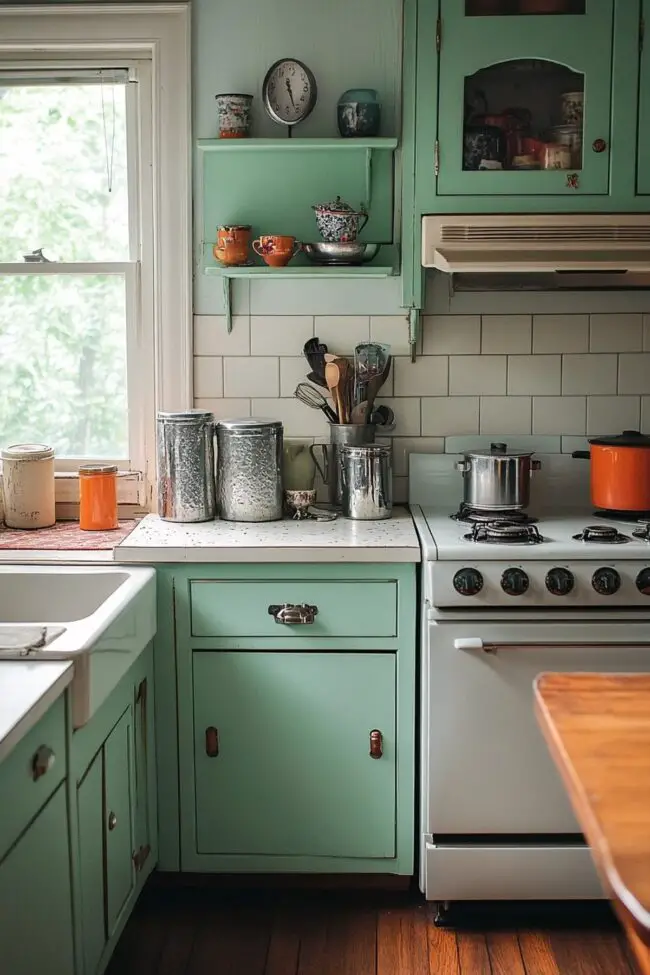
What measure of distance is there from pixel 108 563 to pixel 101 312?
91cm

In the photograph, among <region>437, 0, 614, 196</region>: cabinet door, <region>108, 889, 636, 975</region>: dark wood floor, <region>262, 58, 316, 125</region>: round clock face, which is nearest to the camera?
<region>108, 889, 636, 975</region>: dark wood floor

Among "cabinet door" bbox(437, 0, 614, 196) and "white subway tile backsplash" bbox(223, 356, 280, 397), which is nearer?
"cabinet door" bbox(437, 0, 614, 196)

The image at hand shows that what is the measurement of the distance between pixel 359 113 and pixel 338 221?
33 centimetres

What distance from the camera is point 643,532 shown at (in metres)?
2.92

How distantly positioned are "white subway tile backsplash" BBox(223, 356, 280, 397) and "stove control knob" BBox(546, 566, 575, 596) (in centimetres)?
106

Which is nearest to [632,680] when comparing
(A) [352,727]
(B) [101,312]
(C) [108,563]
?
(A) [352,727]

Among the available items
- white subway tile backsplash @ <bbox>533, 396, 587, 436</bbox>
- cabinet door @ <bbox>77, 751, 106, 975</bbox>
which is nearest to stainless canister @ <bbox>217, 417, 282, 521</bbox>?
white subway tile backsplash @ <bbox>533, 396, 587, 436</bbox>

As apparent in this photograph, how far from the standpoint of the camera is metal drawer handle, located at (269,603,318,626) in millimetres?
2842

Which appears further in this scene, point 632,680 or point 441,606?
point 441,606

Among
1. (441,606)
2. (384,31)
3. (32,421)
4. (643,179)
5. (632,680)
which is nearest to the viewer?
(632,680)

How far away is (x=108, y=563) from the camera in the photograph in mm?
2869

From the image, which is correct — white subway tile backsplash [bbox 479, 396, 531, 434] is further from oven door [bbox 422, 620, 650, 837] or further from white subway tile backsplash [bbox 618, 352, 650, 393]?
oven door [bbox 422, 620, 650, 837]

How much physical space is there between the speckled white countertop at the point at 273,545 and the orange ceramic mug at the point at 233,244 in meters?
0.76

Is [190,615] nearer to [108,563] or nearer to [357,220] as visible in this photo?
[108,563]
